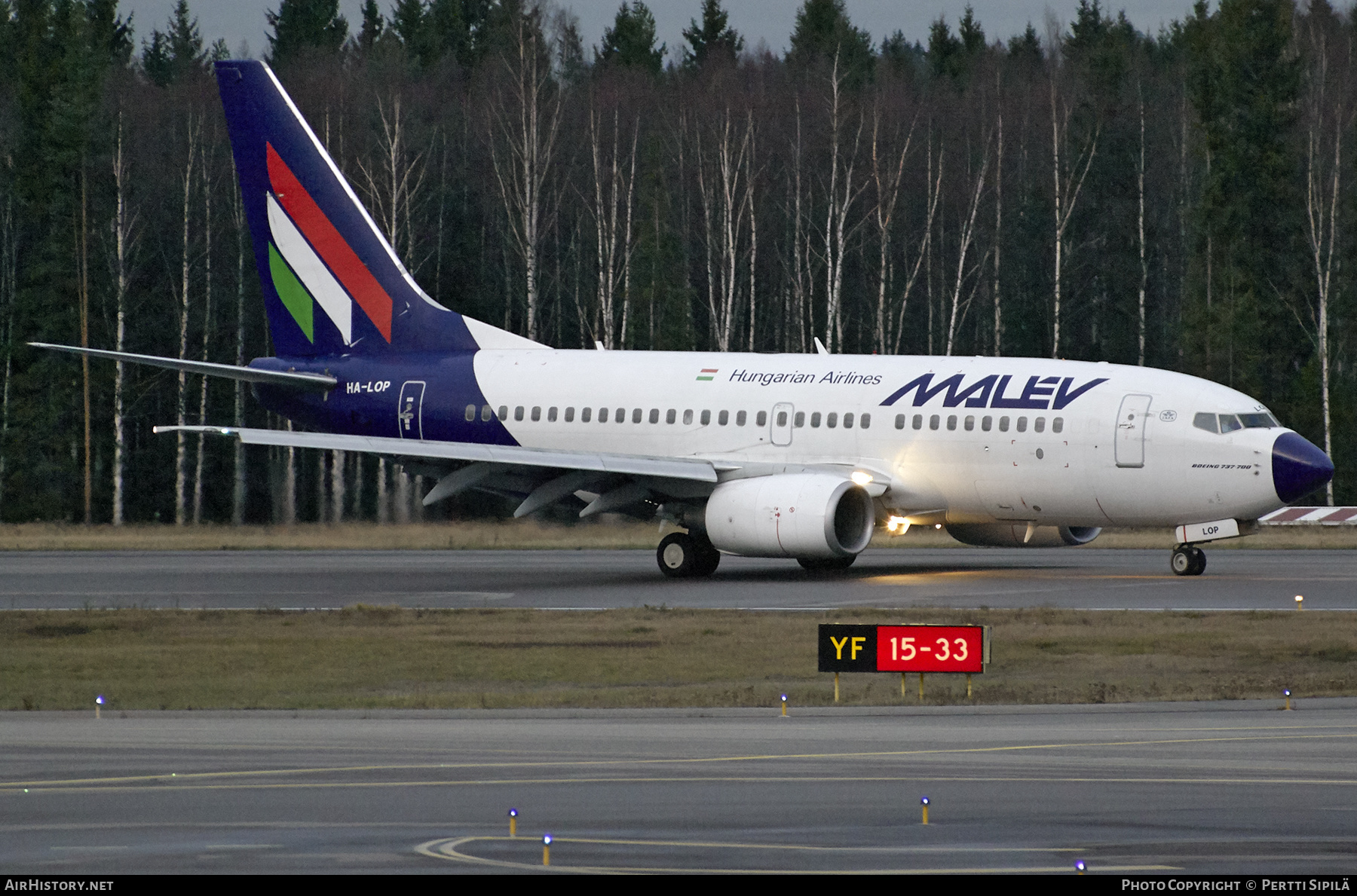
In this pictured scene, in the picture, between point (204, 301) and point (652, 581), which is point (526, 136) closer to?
point (204, 301)

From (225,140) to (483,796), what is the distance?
211 feet

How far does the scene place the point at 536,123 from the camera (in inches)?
2724

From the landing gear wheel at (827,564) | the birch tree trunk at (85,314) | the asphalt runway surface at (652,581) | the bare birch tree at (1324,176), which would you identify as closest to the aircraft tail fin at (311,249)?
the asphalt runway surface at (652,581)

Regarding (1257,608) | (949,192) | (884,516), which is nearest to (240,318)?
(949,192)

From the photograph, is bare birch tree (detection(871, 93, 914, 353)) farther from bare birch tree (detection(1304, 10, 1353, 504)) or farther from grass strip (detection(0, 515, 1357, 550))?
grass strip (detection(0, 515, 1357, 550))

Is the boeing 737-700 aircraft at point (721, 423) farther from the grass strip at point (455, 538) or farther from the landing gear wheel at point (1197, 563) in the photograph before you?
the grass strip at point (455, 538)

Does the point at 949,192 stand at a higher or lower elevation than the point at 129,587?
higher

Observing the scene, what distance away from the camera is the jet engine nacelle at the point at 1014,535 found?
3528 centimetres

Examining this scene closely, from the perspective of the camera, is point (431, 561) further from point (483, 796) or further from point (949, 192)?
point (949, 192)

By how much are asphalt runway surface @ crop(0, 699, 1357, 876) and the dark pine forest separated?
43.8 meters

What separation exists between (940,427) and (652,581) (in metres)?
5.65

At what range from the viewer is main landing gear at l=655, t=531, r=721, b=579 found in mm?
34344

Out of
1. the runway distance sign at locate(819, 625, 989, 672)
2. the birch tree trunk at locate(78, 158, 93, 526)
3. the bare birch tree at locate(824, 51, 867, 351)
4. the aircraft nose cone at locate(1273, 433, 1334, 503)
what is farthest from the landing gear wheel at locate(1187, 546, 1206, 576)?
the birch tree trunk at locate(78, 158, 93, 526)

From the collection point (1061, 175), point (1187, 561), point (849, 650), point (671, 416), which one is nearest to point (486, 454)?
point (671, 416)
